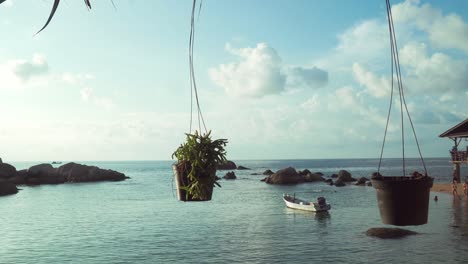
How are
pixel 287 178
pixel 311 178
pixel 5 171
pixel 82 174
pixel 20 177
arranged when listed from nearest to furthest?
pixel 5 171, pixel 287 178, pixel 20 177, pixel 311 178, pixel 82 174

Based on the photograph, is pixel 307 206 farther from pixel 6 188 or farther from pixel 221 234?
pixel 6 188

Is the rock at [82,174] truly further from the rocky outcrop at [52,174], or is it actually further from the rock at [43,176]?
the rock at [43,176]

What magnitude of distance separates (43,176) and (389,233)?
83.3 m

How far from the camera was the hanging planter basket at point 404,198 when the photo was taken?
5.41 metres

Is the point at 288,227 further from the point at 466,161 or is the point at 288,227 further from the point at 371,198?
the point at 371,198

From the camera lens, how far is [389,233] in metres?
30.8

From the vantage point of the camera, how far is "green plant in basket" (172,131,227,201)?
6277 millimetres

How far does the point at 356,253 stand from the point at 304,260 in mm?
3585

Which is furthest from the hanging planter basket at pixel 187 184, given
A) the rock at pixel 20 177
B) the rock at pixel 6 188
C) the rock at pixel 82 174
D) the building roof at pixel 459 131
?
the rock at pixel 82 174

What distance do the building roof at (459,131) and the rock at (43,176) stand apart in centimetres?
7974

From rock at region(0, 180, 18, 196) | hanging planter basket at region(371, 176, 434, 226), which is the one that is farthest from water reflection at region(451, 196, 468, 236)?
rock at region(0, 180, 18, 196)

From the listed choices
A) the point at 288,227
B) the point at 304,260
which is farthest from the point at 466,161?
the point at 304,260

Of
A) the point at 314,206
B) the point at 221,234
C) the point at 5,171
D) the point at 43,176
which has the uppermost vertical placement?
the point at 5,171

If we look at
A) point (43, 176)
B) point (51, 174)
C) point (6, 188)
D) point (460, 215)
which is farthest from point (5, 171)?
point (460, 215)
